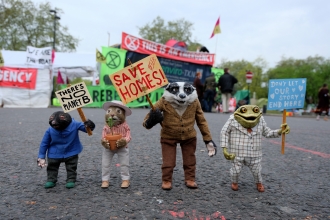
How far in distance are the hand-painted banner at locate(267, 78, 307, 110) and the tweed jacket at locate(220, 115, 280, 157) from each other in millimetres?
647

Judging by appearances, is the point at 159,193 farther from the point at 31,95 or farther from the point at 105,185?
the point at 31,95

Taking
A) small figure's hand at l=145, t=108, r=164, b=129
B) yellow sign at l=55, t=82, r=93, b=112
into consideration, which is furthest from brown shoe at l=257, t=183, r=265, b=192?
yellow sign at l=55, t=82, r=93, b=112

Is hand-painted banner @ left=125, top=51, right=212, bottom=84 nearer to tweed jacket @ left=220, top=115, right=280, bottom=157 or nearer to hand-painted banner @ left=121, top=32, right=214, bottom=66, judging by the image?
hand-painted banner @ left=121, top=32, right=214, bottom=66

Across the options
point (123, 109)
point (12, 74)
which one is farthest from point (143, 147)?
point (12, 74)

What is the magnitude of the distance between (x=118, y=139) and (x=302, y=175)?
2.15 metres

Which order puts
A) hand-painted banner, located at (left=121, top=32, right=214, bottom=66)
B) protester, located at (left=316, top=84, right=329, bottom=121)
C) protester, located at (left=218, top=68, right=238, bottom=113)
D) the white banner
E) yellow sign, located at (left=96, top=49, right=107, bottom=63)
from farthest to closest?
the white banner < hand-painted banner, located at (left=121, top=32, right=214, bottom=66) < yellow sign, located at (left=96, top=49, right=107, bottom=63) < protester, located at (left=218, top=68, right=238, bottom=113) < protester, located at (left=316, top=84, right=329, bottom=121)

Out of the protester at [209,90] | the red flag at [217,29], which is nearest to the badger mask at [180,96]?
the protester at [209,90]

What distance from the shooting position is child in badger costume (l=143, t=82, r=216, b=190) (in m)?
3.14

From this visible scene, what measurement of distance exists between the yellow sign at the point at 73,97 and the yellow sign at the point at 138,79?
0.31 m

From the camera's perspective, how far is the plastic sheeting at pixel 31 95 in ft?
51.9

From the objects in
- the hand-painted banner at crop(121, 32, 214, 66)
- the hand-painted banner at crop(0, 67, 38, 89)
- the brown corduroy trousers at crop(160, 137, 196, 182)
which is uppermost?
the hand-painted banner at crop(121, 32, 214, 66)

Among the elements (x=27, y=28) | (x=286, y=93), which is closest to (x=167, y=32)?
(x=27, y=28)

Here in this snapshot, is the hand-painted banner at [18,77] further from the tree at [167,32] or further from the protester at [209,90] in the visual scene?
the tree at [167,32]

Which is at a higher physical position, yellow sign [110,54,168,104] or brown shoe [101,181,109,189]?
yellow sign [110,54,168,104]
